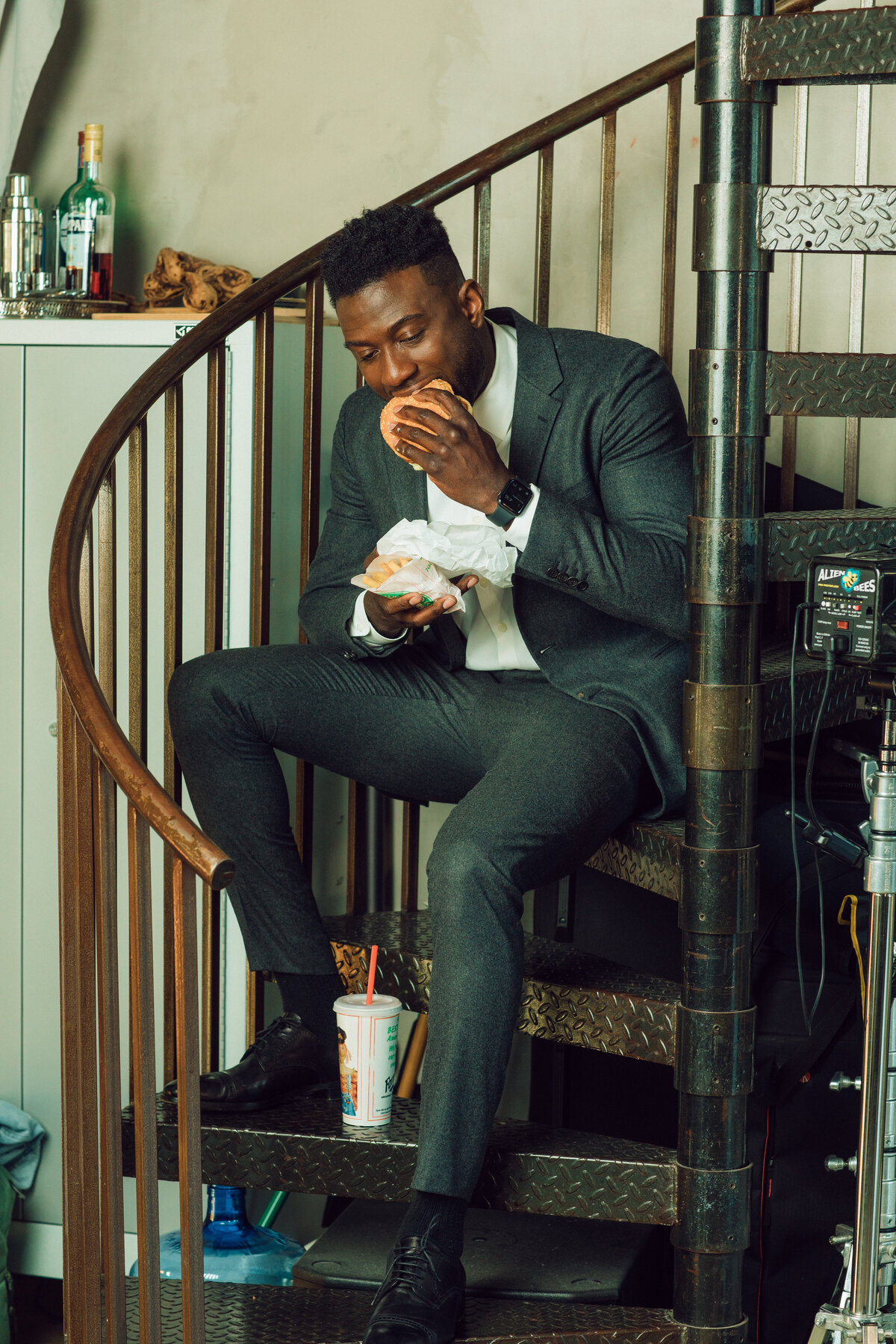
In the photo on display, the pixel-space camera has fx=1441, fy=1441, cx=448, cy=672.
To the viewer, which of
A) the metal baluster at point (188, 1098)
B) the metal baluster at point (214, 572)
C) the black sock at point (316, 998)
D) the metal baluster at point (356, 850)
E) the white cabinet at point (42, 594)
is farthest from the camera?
the white cabinet at point (42, 594)

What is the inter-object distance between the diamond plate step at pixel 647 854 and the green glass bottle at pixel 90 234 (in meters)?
1.58

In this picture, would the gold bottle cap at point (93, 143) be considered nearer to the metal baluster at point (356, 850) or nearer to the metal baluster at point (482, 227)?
the metal baluster at point (482, 227)

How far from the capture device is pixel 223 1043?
2.70 metres

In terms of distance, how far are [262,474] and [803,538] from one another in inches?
40.4

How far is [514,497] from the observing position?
72.3 inches

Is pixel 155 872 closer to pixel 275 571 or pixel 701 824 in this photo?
pixel 275 571

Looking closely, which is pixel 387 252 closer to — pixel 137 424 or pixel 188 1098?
pixel 137 424

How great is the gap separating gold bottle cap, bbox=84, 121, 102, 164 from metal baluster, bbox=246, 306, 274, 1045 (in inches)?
28.2

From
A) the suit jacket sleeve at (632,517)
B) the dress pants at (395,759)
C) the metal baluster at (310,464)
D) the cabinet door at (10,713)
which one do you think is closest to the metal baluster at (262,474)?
the metal baluster at (310,464)

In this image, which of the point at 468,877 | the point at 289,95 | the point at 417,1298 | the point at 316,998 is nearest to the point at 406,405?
the point at 468,877

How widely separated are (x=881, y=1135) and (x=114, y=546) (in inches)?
53.7

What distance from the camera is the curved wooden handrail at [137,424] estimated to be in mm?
1580

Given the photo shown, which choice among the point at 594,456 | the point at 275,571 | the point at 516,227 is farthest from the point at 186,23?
the point at 594,456

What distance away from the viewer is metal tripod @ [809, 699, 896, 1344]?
5.31 ft
